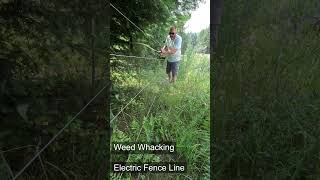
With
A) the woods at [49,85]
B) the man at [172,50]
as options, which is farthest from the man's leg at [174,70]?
the woods at [49,85]

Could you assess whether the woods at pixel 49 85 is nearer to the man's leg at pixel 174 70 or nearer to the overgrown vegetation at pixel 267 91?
the man's leg at pixel 174 70

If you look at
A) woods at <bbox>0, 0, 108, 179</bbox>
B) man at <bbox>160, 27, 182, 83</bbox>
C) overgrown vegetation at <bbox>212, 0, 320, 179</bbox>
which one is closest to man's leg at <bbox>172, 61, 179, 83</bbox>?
man at <bbox>160, 27, 182, 83</bbox>

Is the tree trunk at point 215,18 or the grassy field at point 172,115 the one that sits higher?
the tree trunk at point 215,18

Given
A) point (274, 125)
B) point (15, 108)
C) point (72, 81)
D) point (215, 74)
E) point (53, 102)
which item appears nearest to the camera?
point (15, 108)

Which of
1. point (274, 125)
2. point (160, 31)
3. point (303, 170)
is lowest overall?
point (303, 170)

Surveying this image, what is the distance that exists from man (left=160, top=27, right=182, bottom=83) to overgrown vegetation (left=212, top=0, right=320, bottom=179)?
0.39m

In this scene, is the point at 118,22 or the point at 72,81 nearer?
the point at 72,81

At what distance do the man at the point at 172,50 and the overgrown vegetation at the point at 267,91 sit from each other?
1.27ft

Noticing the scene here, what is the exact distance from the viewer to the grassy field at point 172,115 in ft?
8.13

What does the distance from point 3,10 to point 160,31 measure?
0.91m

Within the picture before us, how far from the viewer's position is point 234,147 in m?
2.58

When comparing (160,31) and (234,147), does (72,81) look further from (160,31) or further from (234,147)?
(234,147)

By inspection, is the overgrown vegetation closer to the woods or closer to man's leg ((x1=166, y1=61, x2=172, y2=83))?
man's leg ((x1=166, y1=61, x2=172, y2=83))

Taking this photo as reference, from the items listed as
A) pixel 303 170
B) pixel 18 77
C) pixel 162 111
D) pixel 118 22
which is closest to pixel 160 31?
pixel 118 22
